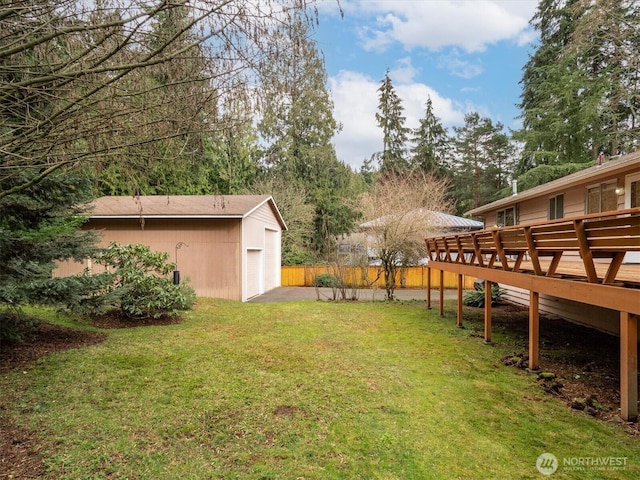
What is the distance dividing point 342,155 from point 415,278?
12995 mm

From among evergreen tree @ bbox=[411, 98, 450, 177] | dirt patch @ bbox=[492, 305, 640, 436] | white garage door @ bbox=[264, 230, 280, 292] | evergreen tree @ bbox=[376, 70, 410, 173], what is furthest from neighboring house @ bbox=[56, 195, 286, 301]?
evergreen tree @ bbox=[411, 98, 450, 177]

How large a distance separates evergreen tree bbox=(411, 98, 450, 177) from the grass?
29.8 meters

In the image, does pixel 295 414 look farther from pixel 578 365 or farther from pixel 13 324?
pixel 13 324

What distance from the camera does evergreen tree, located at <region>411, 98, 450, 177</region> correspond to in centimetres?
3359

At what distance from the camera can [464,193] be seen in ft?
111

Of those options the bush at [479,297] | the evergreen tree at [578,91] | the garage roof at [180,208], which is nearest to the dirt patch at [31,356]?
the garage roof at [180,208]

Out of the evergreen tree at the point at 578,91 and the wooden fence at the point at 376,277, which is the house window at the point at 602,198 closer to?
the evergreen tree at the point at 578,91

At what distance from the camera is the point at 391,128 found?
3353cm

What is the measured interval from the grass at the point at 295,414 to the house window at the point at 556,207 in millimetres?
4882

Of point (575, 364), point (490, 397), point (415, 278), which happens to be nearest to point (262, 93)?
point (490, 397)

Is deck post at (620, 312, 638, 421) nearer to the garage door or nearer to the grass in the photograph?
the grass

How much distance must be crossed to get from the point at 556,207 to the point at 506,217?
3.14m

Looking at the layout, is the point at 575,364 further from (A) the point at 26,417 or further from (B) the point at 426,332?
(A) the point at 26,417

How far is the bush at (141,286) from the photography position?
7.86 metres
